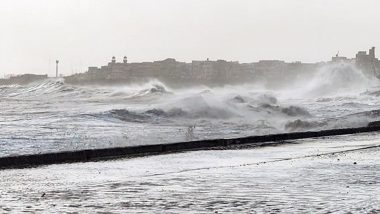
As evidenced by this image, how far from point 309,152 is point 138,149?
9.26 feet

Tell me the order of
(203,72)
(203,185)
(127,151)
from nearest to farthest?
(203,185) → (127,151) → (203,72)

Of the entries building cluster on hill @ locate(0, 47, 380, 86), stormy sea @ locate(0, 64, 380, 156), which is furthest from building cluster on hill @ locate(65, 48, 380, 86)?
stormy sea @ locate(0, 64, 380, 156)

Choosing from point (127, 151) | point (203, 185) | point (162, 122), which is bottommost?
point (203, 185)

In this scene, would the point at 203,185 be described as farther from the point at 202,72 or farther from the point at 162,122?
the point at 202,72

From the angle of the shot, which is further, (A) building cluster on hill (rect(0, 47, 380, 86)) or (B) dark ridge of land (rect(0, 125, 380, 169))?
(A) building cluster on hill (rect(0, 47, 380, 86))

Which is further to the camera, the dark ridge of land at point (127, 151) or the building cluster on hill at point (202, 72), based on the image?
the building cluster on hill at point (202, 72)

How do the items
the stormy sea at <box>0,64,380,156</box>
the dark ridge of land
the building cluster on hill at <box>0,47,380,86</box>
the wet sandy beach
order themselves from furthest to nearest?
the building cluster on hill at <box>0,47,380,86</box> < the stormy sea at <box>0,64,380,156</box> < the dark ridge of land < the wet sandy beach

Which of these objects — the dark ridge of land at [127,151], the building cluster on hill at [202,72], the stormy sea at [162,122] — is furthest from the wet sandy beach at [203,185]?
the building cluster on hill at [202,72]

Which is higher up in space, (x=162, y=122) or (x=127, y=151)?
(x=162, y=122)

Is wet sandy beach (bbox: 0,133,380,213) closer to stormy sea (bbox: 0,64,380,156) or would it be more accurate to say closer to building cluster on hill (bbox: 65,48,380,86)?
stormy sea (bbox: 0,64,380,156)

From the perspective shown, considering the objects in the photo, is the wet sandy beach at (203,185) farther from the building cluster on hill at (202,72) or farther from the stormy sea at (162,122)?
the building cluster on hill at (202,72)

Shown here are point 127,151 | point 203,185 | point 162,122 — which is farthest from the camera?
point 162,122

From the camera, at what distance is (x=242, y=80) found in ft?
573

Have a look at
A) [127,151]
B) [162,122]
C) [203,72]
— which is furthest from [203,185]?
[203,72]
